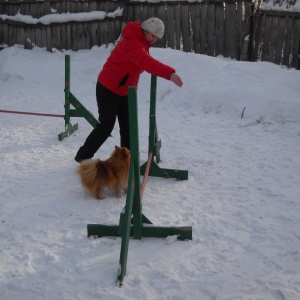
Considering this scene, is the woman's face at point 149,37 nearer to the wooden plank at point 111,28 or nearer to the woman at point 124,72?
the woman at point 124,72

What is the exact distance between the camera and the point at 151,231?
3.26m

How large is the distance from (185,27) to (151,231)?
A: 7499mm

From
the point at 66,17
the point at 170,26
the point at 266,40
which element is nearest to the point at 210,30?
the point at 170,26

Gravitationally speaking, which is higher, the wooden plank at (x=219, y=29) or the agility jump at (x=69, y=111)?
the wooden plank at (x=219, y=29)

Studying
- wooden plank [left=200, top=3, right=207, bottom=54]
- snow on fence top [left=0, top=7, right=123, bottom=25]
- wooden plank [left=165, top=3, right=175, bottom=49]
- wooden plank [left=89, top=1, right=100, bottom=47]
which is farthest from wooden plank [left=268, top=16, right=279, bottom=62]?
wooden plank [left=89, top=1, right=100, bottom=47]

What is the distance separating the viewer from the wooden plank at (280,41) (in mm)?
8312

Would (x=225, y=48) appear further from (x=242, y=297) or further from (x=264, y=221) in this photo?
(x=242, y=297)

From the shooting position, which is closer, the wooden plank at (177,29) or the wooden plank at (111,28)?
the wooden plank at (177,29)

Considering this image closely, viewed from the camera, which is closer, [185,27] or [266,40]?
[266,40]

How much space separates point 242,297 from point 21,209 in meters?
2.17

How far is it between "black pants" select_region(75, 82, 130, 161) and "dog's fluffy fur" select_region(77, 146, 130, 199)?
0.58m

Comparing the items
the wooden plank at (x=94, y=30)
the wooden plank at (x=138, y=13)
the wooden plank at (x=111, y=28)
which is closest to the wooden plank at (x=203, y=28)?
the wooden plank at (x=138, y=13)

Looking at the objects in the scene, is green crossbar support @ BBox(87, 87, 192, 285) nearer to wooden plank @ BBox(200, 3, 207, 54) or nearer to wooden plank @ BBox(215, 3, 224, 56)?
wooden plank @ BBox(215, 3, 224, 56)

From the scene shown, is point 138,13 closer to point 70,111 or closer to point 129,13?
point 129,13
